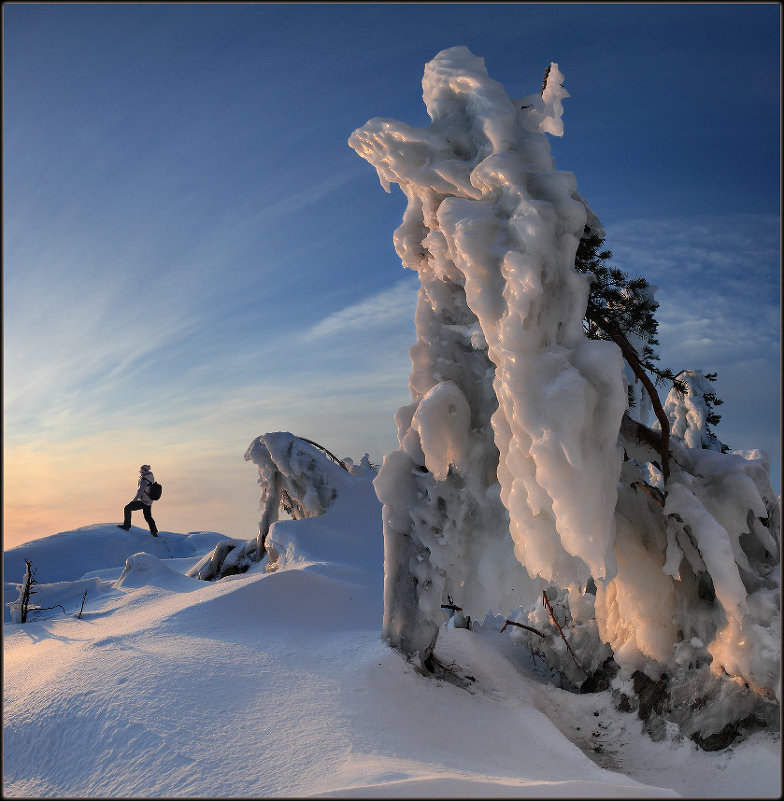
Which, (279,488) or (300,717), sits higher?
(279,488)

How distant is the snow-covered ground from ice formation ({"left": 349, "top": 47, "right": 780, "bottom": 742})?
0.54m

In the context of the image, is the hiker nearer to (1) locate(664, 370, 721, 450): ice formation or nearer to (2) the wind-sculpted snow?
(2) the wind-sculpted snow

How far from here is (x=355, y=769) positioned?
355 cm

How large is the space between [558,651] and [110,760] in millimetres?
5407

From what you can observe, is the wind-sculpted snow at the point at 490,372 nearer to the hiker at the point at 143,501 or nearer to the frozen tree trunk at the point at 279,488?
the frozen tree trunk at the point at 279,488

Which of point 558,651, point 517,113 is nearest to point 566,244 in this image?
point 517,113

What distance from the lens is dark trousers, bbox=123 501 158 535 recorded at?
16812 millimetres

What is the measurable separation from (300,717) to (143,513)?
47.0ft

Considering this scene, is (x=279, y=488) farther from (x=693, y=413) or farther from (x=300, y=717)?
(x=693, y=413)

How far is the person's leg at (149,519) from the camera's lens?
55.4 ft

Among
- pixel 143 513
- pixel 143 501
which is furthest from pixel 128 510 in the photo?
pixel 143 501

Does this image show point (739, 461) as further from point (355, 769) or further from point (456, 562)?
point (355, 769)

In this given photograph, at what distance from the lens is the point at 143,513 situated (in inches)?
677

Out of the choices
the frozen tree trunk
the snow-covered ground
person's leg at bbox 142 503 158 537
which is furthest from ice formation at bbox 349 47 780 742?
person's leg at bbox 142 503 158 537
